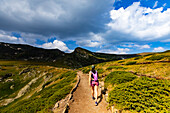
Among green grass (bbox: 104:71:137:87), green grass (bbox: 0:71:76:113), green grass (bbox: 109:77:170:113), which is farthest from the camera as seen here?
green grass (bbox: 104:71:137:87)

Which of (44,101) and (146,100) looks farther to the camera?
(44,101)

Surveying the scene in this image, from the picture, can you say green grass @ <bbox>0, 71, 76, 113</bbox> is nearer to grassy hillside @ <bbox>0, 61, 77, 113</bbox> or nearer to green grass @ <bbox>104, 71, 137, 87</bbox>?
grassy hillside @ <bbox>0, 61, 77, 113</bbox>

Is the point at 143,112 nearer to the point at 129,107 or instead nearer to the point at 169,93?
the point at 129,107

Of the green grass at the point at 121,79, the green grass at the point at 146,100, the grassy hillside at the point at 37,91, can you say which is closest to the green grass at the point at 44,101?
the grassy hillside at the point at 37,91

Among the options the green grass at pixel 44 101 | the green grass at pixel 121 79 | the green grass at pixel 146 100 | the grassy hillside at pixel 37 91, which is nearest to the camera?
the green grass at pixel 146 100

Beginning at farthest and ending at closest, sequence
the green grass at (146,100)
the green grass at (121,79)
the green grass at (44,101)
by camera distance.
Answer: the green grass at (121,79)
the green grass at (44,101)
the green grass at (146,100)

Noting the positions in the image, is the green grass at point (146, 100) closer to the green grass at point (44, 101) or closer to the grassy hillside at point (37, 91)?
the green grass at point (44, 101)

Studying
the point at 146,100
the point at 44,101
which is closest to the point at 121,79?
the point at 146,100

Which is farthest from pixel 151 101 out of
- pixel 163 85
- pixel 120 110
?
pixel 163 85

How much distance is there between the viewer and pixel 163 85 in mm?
8945

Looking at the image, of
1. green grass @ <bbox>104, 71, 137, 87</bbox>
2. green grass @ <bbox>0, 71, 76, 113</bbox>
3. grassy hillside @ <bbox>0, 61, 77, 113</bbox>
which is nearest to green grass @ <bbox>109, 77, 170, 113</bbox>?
green grass @ <bbox>104, 71, 137, 87</bbox>

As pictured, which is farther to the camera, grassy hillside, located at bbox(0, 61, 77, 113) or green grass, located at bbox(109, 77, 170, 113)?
grassy hillside, located at bbox(0, 61, 77, 113)

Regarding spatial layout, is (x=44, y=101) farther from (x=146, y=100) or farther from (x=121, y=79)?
(x=146, y=100)

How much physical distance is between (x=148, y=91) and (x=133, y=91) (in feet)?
4.56
